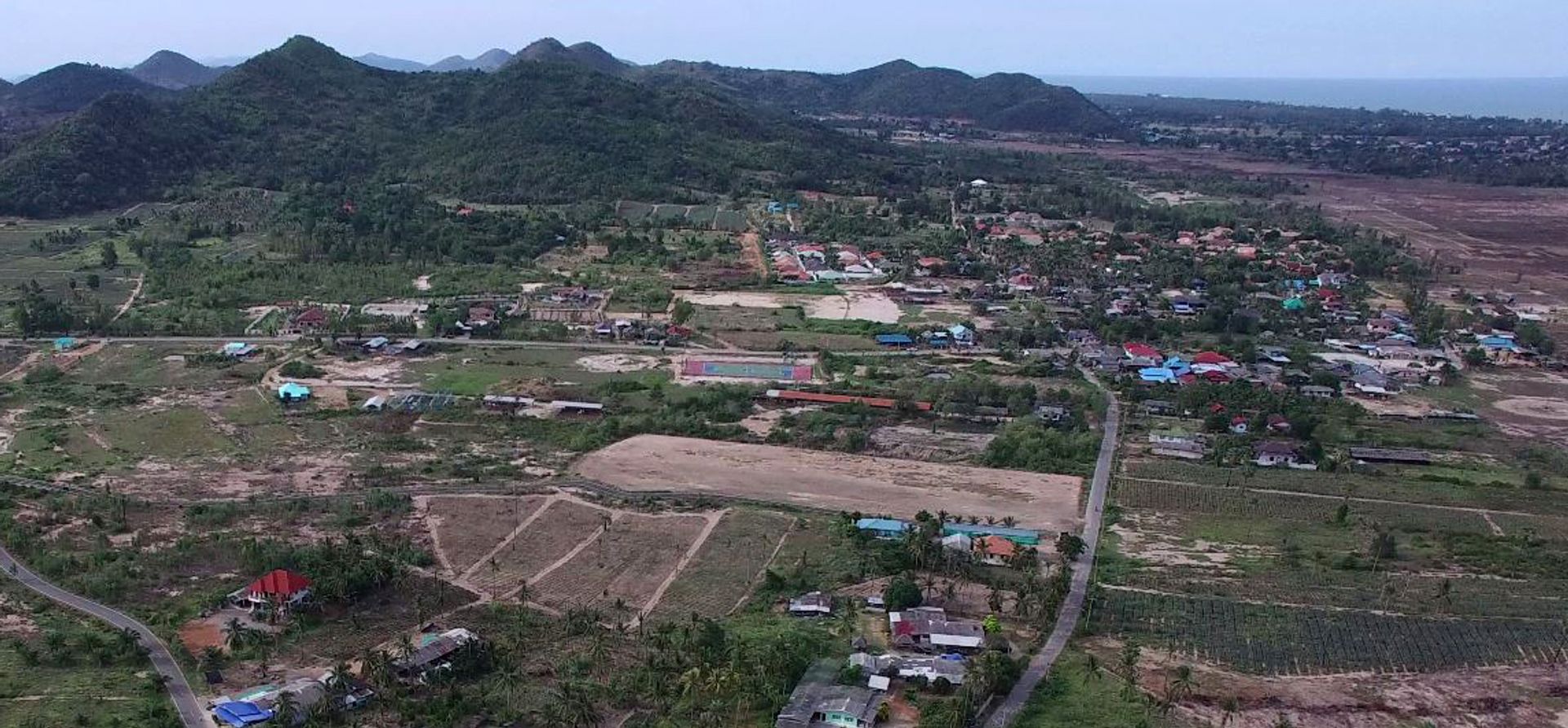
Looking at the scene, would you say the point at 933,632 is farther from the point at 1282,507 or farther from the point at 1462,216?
the point at 1462,216

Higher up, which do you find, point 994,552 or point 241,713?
point 241,713

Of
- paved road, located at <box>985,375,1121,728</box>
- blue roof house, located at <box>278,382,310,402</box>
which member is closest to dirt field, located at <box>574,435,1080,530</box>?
paved road, located at <box>985,375,1121,728</box>

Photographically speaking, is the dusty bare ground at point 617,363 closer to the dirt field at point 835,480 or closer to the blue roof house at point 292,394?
the dirt field at point 835,480

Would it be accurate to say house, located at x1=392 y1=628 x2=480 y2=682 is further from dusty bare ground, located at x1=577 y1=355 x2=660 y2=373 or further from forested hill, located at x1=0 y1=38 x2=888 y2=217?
forested hill, located at x1=0 y1=38 x2=888 y2=217

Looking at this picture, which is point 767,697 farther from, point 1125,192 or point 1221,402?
point 1125,192

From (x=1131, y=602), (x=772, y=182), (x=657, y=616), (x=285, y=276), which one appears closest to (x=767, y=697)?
(x=657, y=616)

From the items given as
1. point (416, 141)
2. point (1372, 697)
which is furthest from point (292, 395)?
point (416, 141)
